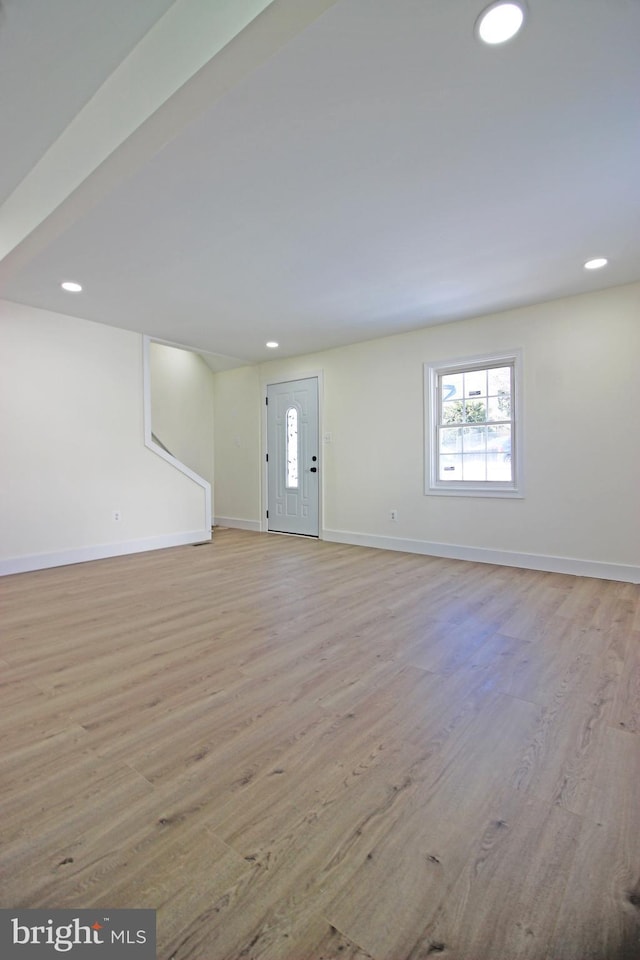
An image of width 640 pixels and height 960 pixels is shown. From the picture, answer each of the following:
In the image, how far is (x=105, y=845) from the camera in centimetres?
118

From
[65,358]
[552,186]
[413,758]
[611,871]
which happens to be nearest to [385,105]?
[552,186]

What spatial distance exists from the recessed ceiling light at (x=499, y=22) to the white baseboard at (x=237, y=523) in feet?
19.6

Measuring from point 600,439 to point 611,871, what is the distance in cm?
367

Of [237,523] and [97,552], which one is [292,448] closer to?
[237,523]

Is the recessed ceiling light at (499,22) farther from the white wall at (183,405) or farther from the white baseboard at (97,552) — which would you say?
the white wall at (183,405)

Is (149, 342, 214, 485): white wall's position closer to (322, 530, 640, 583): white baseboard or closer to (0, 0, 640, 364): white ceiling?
(0, 0, 640, 364): white ceiling

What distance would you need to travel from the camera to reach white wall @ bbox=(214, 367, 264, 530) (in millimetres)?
6770

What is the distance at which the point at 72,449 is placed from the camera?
185 inches

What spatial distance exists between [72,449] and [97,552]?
121 centimetres

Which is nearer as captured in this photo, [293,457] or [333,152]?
[333,152]

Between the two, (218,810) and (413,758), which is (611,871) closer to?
(413,758)

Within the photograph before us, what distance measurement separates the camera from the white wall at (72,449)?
4262 mm

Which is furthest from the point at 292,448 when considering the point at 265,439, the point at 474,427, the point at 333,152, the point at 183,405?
the point at 333,152

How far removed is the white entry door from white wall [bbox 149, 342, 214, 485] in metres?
1.33
